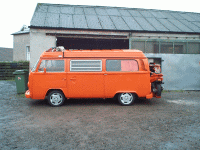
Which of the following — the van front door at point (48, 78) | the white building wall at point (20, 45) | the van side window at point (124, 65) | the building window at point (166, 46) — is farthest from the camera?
the white building wall at point (20, 45)

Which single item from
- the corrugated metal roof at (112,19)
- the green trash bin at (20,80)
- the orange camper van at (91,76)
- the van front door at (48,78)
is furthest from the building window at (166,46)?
the green trash bin at (20,80)

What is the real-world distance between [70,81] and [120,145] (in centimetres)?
393

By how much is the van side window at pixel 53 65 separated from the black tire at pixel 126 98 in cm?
262

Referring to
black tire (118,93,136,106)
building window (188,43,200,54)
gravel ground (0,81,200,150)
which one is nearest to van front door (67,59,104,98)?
gravel ground (0,81,200,150)

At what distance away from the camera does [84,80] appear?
23.0 feet

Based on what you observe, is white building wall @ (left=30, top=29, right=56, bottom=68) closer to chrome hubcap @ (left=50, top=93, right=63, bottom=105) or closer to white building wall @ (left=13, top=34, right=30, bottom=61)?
chrome hubcap @ (left=50, top=93, right=63, bottom=105)

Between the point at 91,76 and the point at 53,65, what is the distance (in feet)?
5.21

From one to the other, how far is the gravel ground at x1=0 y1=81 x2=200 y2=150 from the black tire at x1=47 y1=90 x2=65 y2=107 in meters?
0.28

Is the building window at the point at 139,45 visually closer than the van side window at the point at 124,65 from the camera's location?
No

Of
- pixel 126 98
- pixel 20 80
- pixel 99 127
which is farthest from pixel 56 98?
pixel 20 80

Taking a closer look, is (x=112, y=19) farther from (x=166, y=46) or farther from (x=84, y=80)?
(x=84, y=80)

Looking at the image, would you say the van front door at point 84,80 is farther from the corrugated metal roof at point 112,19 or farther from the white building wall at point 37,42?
the corrugated metal roof at point 112,19

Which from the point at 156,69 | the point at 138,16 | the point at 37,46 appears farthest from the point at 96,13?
the point at 156,69

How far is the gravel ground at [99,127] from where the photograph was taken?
3.68 m
